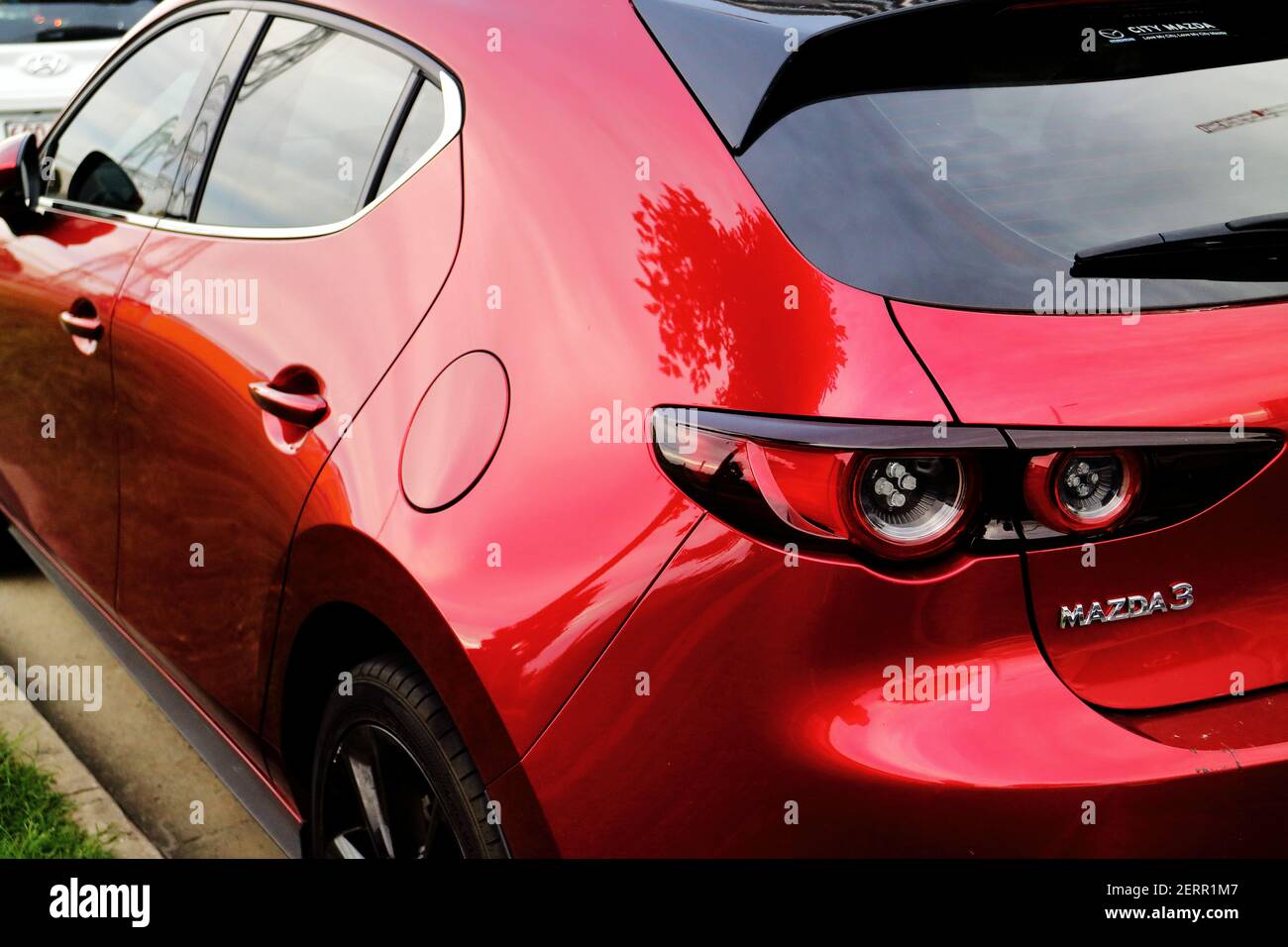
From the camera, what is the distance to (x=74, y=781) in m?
3.22

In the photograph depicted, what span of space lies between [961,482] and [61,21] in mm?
10279

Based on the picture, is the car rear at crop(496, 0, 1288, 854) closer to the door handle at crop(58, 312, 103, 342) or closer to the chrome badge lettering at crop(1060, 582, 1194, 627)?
the chrome badge lettering at crop(1060, 582, 1194, 627)

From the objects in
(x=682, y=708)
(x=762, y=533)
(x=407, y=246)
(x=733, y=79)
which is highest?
(x=733, y=79)

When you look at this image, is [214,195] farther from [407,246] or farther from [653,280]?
[653,280]

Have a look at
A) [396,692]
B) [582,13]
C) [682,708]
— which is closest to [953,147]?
[582,13]

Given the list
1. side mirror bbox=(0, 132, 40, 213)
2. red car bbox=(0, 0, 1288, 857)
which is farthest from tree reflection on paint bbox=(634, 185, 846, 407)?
side mirror bbox=(0, 132, 40, 213)

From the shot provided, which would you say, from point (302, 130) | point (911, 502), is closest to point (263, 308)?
point (302, 130)

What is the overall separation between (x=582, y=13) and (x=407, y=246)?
443 millimetres

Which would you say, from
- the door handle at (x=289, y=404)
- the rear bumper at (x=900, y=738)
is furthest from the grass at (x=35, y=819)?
the rear bumper at (x=900, y=738)

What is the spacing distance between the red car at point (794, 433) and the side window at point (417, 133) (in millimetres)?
10

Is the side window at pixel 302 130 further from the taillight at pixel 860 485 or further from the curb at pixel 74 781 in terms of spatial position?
the curb at pixel 74 781

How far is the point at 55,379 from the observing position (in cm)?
326

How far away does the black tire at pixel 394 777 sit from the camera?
Answer: 195 cm

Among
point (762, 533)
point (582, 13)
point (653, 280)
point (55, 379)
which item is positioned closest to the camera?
point (762, 533)
